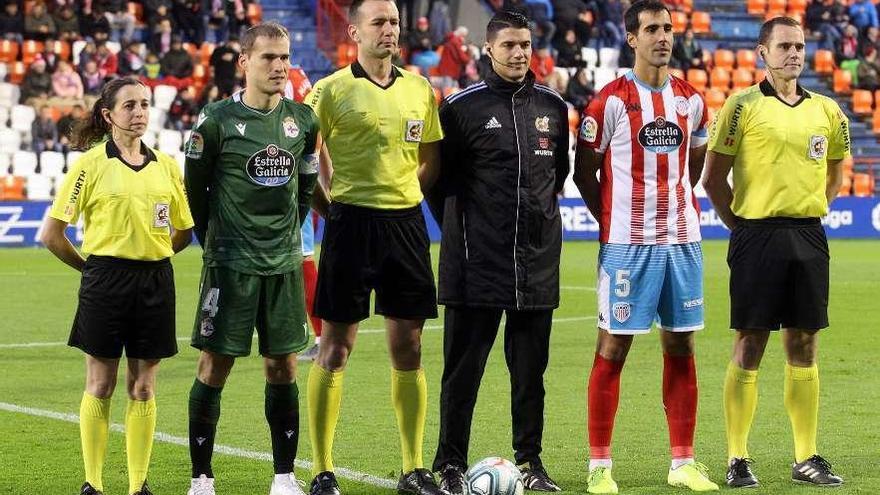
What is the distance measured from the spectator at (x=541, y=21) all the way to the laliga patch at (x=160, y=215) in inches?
863

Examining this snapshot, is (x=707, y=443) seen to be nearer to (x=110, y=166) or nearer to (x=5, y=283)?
(x=110, y=166)

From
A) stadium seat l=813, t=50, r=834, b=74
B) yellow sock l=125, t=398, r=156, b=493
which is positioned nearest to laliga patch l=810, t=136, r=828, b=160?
yellow sock l=125, t=398, r=156, b=493

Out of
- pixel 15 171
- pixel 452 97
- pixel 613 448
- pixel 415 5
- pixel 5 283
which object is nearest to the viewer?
pixel 452 97

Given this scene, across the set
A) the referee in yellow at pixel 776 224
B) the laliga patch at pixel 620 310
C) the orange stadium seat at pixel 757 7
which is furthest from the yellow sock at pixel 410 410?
the orange stadium seat at pixel 757 7

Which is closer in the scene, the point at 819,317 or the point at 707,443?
the point at 819,317

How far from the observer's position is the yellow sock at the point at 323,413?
673 cm

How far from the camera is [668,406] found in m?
7.02

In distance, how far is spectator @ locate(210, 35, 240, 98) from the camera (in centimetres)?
2377

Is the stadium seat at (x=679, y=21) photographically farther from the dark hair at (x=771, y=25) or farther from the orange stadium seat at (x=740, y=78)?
the dark hair at (x=771, y=25)

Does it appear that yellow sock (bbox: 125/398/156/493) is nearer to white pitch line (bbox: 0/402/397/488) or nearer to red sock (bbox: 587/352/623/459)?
white pitch line (bbox: 0/402/397/488)

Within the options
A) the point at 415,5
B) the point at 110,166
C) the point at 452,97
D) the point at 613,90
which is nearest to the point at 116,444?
the point at 110,166

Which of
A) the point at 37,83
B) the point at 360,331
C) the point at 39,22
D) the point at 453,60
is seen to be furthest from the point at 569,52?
the point at 360,331

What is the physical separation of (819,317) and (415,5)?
22522 millimetres

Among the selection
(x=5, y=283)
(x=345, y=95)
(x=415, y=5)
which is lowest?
(x=5, y=283)
